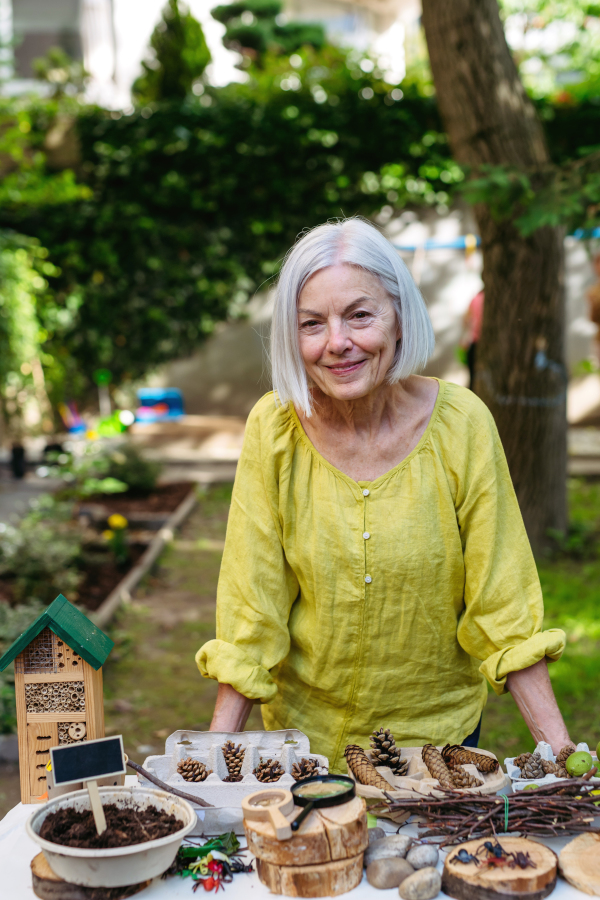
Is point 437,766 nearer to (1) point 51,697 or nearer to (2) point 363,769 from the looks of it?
(2) point 363,769

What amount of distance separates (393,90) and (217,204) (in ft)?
→ 8.39

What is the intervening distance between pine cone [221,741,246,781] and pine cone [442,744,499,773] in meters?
0.41

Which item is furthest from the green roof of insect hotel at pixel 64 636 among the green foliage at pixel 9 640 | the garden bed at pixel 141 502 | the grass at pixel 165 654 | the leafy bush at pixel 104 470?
the garden bed at pixel 141 502

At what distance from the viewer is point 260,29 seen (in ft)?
45.0

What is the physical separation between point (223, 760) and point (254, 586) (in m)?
0.38

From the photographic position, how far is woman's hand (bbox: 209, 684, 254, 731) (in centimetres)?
171

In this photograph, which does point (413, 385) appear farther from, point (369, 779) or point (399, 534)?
point (369, 779)

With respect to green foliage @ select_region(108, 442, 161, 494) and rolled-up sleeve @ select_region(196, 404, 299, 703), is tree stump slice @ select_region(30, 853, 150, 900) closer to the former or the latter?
rolled-up sleeve @ select_region(196, 404, 299, 703)

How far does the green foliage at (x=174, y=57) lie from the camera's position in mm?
10117

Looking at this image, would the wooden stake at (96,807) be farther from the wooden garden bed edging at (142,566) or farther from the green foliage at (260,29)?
the green foliage at (260,29)

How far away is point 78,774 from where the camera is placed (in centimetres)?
133

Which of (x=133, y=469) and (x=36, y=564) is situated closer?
(x=36, y=564)

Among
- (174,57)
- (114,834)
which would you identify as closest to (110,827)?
(114,834)

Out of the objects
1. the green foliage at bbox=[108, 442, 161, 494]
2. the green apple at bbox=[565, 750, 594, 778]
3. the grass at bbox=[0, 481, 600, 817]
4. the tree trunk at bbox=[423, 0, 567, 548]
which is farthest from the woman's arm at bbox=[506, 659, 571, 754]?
the green foliage at bbox=[108, 442, 161, 494]
